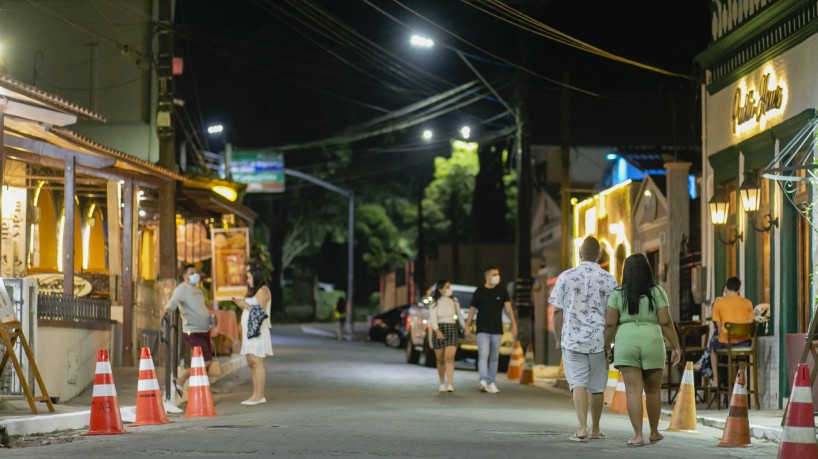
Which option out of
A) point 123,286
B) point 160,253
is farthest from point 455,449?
point 160,253

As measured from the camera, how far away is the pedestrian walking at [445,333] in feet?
64.0

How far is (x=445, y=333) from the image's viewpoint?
1988cm

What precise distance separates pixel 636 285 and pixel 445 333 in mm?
8714

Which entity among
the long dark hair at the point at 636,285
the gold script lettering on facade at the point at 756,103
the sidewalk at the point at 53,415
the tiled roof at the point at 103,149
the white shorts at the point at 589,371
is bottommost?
the sidewalk at the point at 53,415

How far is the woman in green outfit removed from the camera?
1126cm

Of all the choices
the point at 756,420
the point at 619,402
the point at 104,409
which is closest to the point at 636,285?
the point at 756,420

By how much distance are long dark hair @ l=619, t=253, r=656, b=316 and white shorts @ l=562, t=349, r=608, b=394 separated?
0.64m

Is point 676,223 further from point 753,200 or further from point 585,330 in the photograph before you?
point 585,330

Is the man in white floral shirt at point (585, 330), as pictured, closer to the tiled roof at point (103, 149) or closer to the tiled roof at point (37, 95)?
the tiled roof at point (37, 95)

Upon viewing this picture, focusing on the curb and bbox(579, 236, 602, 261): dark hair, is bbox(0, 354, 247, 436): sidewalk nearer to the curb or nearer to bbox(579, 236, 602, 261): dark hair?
bbox(579, 236, 602, 261): dark hair

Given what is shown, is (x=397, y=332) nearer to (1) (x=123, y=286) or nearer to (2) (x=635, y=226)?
(2) (x=635, y=226)

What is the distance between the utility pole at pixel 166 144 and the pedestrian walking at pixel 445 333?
7.44 m

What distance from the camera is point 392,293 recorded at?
7250cm

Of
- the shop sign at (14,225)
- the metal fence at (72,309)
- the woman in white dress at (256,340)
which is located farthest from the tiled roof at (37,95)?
the shop sign at (14,225)
